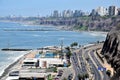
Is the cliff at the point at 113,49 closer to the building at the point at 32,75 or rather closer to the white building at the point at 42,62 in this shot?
the white building at the point at 42,62

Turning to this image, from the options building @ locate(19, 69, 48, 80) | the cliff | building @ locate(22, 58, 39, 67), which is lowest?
building @ locate(22, 58, 39, 67)

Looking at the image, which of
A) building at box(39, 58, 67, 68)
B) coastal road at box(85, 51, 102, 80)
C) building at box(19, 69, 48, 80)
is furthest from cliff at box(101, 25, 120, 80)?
building at box(19, 69, 48, 80)

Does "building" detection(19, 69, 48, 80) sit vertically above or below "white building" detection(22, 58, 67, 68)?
above

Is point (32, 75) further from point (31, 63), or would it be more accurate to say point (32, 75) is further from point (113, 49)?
point (113, 49)

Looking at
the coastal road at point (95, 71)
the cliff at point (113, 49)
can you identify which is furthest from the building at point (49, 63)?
the cliff at point (113, 49)

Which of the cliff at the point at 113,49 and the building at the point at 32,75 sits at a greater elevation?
the cliff at the point at 113,49

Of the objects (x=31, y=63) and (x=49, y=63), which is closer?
(x=49, y=63)

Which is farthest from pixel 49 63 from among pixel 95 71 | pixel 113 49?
pixel 113 49

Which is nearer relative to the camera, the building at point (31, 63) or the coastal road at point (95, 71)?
the coastal road at point (95, 71)

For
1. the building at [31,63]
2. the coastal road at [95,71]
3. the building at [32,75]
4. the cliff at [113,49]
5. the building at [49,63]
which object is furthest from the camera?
the building at [31,63]

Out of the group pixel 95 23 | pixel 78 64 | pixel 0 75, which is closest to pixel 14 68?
pixel 0 75

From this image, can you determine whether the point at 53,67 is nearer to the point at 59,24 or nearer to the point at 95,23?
the point at 95,23

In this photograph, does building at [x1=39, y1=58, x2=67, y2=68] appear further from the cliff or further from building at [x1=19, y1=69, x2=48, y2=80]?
building at [x1=19, y1=69, x2=48, y2=80]
